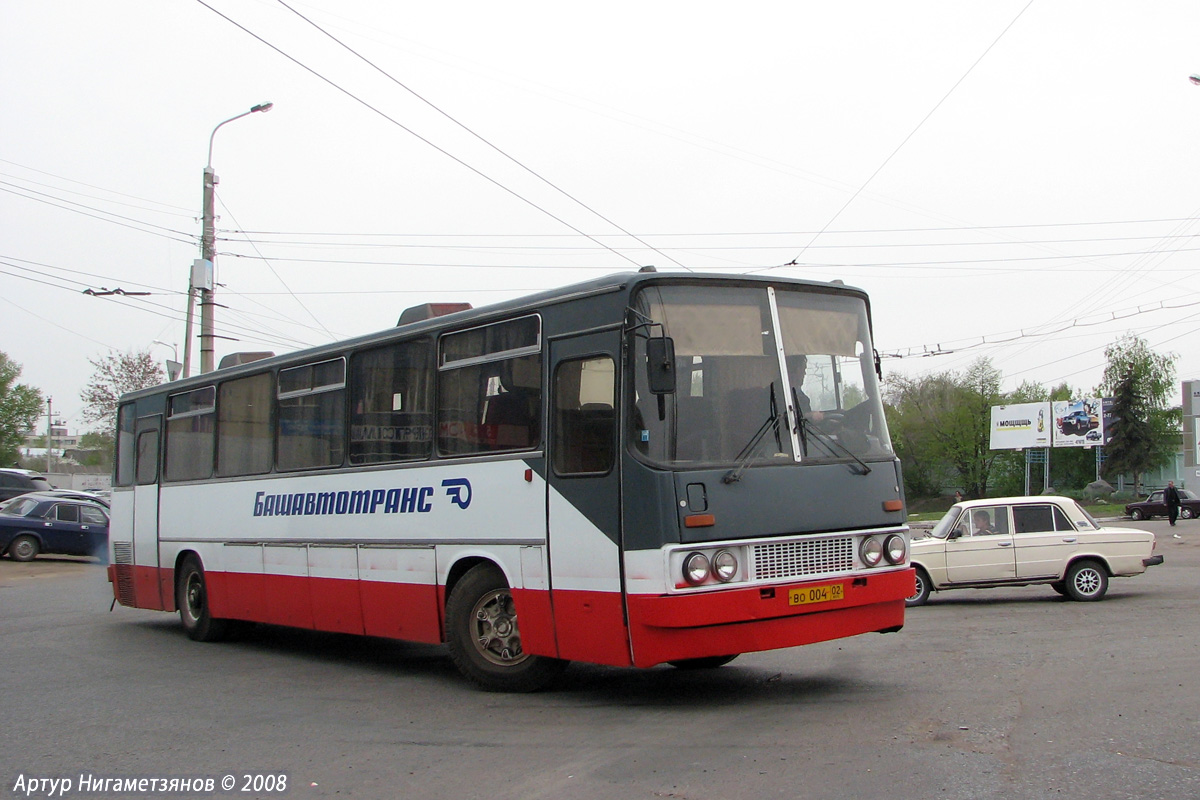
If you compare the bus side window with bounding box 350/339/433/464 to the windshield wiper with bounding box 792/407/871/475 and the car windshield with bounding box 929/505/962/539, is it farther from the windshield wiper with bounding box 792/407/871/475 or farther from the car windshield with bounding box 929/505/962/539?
the car windshield with bounding box 929/505/962/539

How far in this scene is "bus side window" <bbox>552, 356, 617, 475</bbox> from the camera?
7867 millimetres

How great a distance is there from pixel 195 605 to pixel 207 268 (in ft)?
41.8

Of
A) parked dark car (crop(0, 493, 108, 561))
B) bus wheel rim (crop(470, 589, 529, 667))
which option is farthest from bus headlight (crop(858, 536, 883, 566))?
parked dark car (crop(0, 493, 108, 561))

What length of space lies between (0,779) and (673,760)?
3917 mm

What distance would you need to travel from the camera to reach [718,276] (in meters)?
8.09

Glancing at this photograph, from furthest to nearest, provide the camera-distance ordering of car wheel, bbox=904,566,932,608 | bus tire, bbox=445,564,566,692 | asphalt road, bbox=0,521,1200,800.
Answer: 1. car wheel, bbox=904,566,932,608
2. bus tire, bbox=445,564,566,692
3. asphalt road, bbox=0,521,1200,800

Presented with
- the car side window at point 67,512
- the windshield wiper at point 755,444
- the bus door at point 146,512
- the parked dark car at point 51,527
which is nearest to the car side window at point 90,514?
the parked dark car at point 51,527

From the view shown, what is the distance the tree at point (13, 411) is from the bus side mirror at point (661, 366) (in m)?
92.2

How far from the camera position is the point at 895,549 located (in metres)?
8.38

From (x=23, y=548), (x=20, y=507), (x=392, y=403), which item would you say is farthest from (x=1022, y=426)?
(x=392, y=403)

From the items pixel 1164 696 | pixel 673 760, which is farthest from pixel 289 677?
pixel 1164 696

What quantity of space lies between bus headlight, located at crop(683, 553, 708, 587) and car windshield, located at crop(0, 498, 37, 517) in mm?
26162

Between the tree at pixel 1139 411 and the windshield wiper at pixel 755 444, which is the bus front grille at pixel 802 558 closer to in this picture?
the windshield wiper at pixel 755 444

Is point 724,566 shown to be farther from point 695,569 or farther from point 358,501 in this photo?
point 358,501
